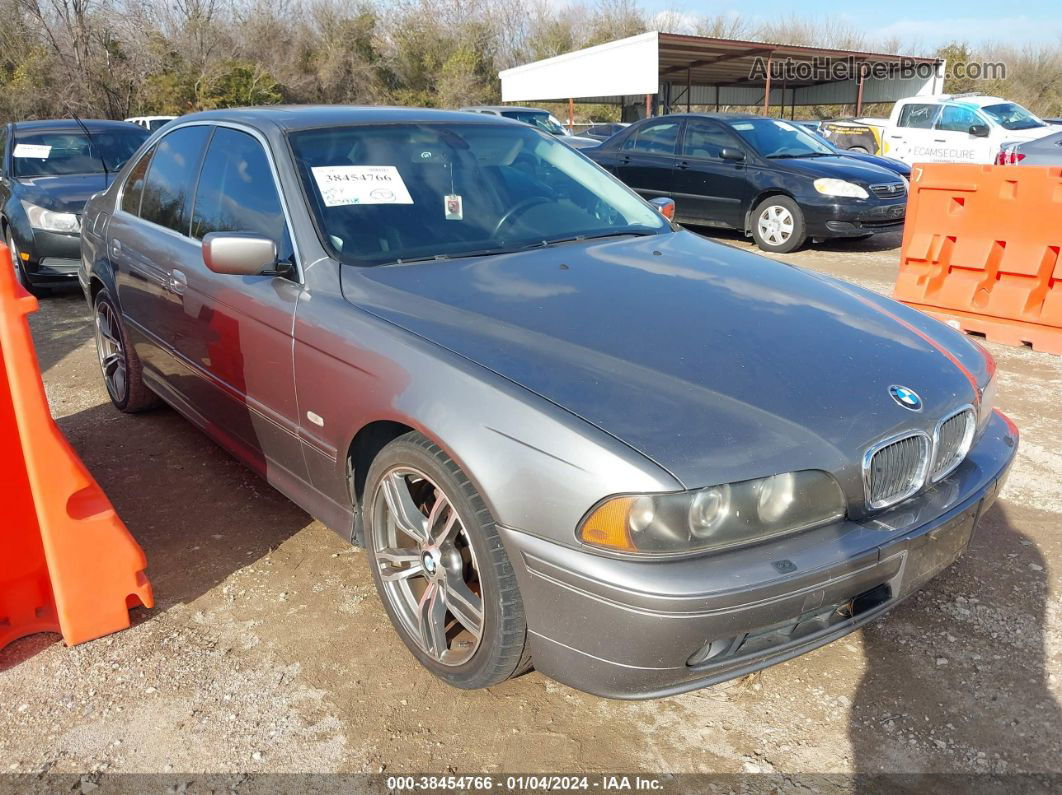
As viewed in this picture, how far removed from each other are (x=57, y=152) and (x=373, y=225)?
690 cm

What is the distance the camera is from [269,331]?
9.75 feet

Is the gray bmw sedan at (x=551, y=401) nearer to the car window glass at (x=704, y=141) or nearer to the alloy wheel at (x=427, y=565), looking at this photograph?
the alloy wheel at (x=427, y=565)

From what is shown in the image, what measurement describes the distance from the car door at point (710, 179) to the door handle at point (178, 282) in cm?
751

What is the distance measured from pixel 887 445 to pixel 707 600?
69 cm

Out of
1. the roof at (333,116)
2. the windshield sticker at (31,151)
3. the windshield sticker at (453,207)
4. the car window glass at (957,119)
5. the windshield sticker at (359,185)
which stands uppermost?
the roof at (333,116)

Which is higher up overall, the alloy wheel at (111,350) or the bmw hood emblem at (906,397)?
the bmw hood emblem at (906,397)

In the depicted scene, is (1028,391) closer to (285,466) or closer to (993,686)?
(993,686)

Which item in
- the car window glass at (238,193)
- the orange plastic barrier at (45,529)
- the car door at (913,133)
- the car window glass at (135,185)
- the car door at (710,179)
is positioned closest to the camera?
the orange plastic barrier at (45,529)

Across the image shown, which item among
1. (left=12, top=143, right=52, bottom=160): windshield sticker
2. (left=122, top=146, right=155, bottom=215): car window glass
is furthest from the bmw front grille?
(left=12, top=143, right=52, bottom=160): windshield sticker

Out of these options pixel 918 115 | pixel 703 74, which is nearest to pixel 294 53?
pixel 703 74

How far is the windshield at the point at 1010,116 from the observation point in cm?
1477

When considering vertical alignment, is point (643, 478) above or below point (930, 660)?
above

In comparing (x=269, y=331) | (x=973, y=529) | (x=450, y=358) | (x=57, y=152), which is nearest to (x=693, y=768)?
(x=973, y=529)

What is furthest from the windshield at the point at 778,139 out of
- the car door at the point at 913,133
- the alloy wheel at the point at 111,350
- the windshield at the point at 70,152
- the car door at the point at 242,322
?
the car door at the point at 242,322
